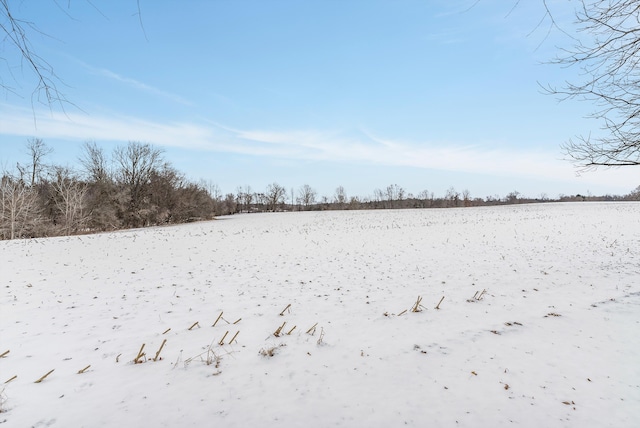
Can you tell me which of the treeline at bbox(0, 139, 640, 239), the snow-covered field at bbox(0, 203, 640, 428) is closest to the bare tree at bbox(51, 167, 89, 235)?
the treeline at bbox(0, 139, 640, 239)

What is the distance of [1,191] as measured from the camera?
1019 inches

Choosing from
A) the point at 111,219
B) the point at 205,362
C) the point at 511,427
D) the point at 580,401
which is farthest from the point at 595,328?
the point at 111,219

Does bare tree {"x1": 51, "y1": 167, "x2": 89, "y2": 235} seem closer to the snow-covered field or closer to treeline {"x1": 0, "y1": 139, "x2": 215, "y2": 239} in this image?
treeline {"x1": 0, "y1": 139, "x2": 215, "y2": 239}

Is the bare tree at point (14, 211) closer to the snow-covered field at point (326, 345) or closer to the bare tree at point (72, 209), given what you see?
the bare tree at point (72, 209)

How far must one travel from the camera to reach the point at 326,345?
5.08 m

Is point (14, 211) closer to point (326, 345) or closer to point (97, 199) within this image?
point (97, 199)

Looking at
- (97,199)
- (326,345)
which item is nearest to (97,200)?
(97,199)

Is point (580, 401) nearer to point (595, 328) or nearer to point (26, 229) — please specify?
point (595, 328)

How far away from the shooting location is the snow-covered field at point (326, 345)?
3354mm

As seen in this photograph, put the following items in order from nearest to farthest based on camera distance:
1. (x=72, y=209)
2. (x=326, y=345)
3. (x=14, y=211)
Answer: (x=326, y=345) → (x=14, y=211) → (x=72, y=209)

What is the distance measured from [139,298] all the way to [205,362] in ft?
15.1

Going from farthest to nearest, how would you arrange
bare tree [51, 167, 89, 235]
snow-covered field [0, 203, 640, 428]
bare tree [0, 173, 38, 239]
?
bare tree [51, 167, 89, 235] < bare tree [0, 173, 38, 239] < snow-covered field [0, 203, 640, 428]

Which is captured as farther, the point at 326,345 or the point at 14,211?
the point at 14,211

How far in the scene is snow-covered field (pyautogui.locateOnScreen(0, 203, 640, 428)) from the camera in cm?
335
